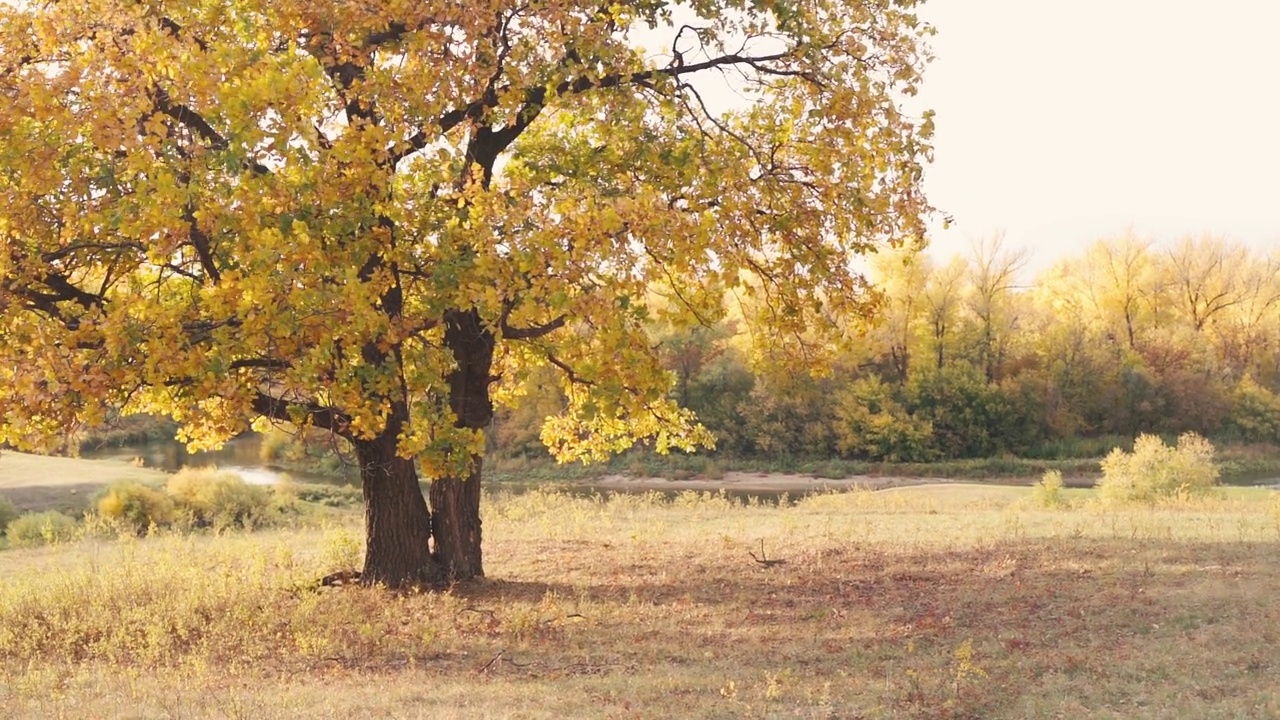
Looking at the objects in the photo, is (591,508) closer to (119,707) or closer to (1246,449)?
(119,707)

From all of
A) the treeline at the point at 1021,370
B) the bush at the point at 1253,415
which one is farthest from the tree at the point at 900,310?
the bush at the point at 1253,415

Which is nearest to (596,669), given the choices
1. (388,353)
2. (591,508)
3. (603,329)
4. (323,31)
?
(603,329)

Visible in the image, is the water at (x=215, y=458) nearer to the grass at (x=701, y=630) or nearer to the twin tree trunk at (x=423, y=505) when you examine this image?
the grass at (x=701, y=630)

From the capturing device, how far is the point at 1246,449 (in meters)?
49.9

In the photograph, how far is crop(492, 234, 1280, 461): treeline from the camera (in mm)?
50781

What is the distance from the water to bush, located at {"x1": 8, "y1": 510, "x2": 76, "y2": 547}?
21639 millimetres

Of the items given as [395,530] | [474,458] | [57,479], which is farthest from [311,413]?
[57,479]

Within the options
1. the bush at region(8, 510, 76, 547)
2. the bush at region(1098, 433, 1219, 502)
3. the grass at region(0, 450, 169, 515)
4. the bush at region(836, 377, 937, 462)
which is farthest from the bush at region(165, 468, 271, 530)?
the bush at region(836, 377, 937, 462)

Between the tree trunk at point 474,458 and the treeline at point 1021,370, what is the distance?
3755 cm

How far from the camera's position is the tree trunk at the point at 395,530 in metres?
10.8

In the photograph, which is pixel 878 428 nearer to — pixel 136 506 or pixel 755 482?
pixel 755 482

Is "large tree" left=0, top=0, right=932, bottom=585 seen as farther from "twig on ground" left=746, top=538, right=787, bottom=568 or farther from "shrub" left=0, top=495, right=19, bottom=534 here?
"shrub" left=0, top=495, right=19, bottom=534

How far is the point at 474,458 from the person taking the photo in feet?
34.3

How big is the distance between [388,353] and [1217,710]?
6250mm
